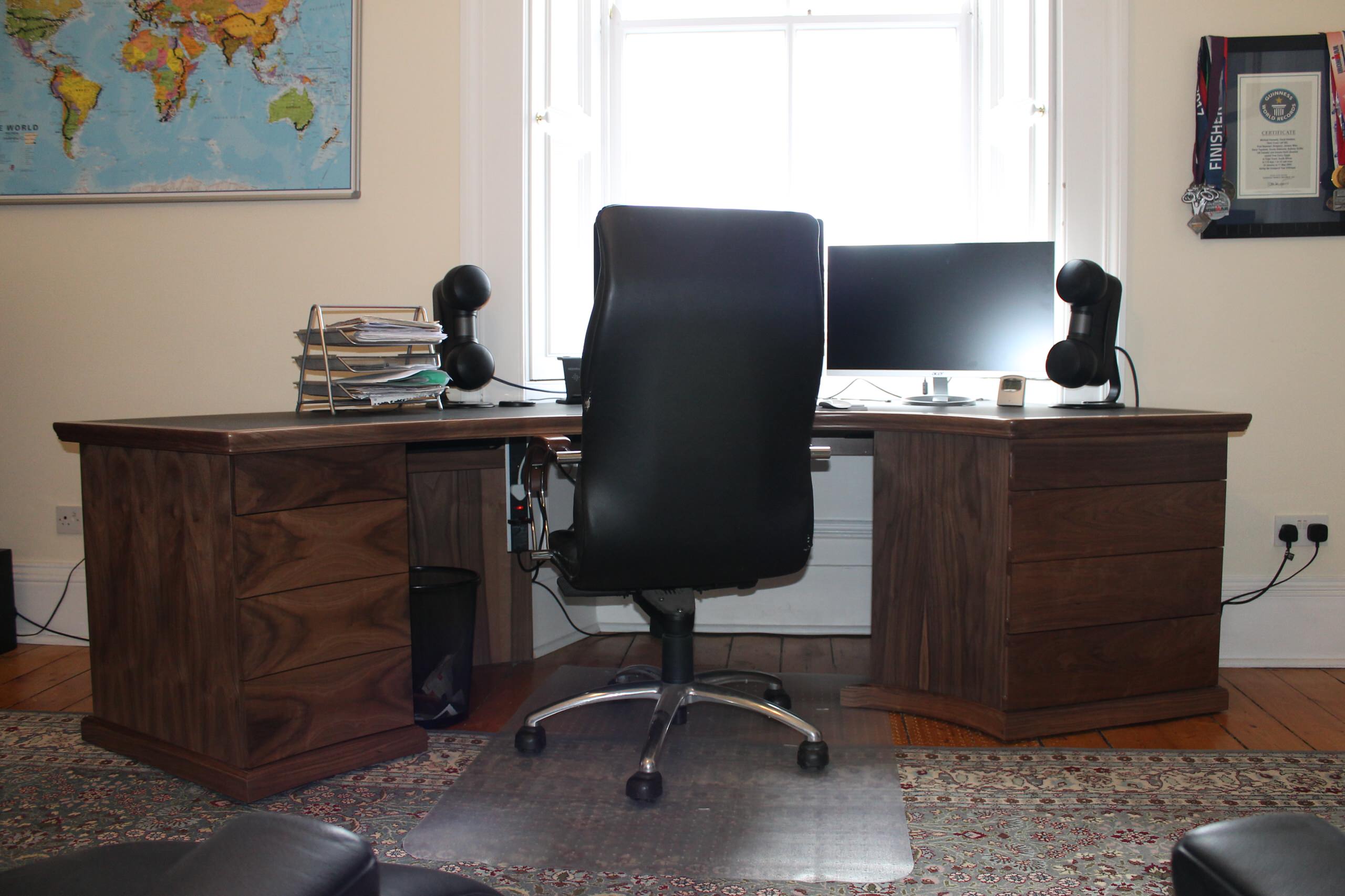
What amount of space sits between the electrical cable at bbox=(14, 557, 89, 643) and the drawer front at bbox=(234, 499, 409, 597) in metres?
1.53

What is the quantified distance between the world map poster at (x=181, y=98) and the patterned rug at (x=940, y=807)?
1615 millimetres

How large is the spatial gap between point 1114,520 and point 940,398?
2.02 ft

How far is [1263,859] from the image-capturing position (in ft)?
2.26

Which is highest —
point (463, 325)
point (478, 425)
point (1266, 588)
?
point (463, 325)

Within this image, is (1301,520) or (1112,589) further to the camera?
(1301,520)

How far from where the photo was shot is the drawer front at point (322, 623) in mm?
1852

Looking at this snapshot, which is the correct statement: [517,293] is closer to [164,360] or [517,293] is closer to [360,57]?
[360,57]

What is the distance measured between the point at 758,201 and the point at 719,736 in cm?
169

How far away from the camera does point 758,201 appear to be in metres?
3.08

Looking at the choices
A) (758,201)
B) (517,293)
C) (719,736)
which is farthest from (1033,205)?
(719,736)

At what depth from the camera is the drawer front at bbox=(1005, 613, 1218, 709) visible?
2.17 meters

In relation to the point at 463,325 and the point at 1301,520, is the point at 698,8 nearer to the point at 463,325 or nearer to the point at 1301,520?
the point at 463,325

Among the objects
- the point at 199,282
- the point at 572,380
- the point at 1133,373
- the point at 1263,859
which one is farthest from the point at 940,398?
the point at 199,282

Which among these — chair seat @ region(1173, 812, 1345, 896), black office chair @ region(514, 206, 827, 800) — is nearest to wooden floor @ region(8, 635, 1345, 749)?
black office chair @ region(514, 206, 827, 800)
